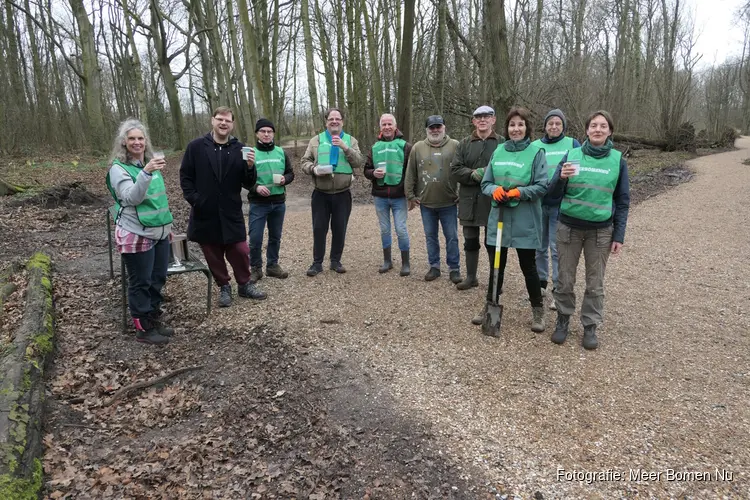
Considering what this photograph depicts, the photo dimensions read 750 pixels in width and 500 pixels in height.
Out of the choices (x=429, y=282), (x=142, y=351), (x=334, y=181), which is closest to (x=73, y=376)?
(x=142, y=351)

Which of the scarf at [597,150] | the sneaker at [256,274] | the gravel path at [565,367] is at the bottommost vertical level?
the gravel path at [565,367]

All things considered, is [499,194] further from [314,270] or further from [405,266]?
[314,270]

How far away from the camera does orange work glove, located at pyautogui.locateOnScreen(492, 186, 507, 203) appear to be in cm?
409

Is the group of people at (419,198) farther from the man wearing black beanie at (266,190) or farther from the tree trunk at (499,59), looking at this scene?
the tree trunk at (499,59)

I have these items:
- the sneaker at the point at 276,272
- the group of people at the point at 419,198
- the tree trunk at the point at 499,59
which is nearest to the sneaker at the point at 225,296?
the group of people at the point at 419,198

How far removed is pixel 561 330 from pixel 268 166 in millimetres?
3496

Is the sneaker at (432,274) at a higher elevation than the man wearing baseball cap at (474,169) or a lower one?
lower

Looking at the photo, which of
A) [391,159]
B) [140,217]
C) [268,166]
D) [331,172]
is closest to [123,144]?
[140,217]

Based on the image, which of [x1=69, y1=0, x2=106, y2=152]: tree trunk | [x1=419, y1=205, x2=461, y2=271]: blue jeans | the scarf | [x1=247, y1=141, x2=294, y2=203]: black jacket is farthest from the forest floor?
[x1=69, y1=0, x2=106, y2=152]: tree trunk

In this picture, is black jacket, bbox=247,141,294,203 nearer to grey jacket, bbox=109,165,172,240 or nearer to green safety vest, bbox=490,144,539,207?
grey jacket, bbox=109,165,172,240

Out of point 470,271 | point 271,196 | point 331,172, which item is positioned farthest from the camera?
point 331,172

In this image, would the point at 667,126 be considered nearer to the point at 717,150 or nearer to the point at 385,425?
the point at 717,150

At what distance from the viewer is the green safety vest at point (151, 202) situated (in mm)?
3963

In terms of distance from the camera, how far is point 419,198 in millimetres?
5543
